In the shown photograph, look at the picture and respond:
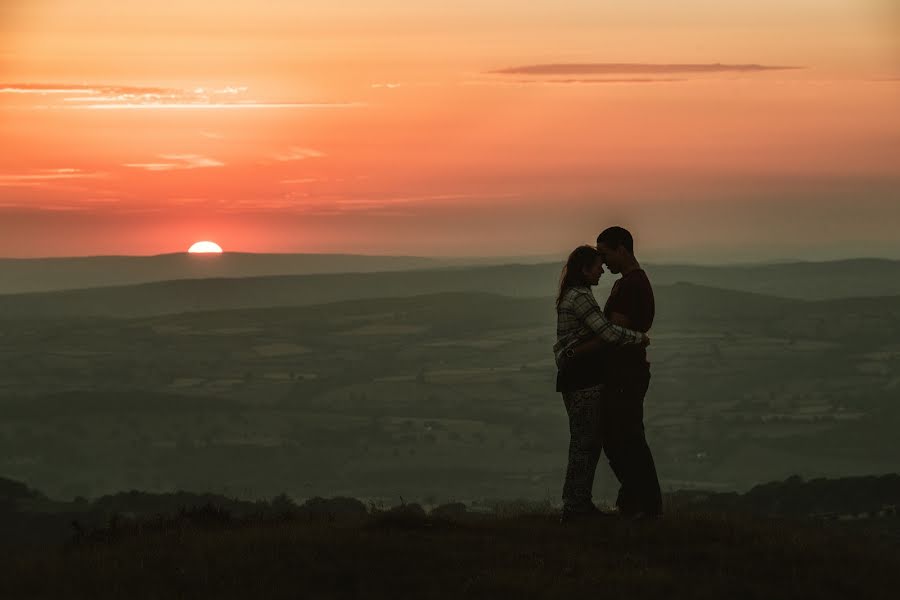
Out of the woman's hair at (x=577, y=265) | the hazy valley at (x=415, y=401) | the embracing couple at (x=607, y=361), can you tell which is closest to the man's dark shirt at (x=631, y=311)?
the embracing couple at (x=607, y=361)

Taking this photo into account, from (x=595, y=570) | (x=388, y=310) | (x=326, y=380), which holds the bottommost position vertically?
(x=595, y=570)

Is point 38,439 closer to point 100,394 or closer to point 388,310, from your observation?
point 100,394

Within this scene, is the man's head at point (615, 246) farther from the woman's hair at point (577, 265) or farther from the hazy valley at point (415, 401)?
the hazy valley at point (415, 401)

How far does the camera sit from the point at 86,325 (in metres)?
187

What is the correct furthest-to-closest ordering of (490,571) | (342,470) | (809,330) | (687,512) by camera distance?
(809,330) → (342,470) → (687,512) → (490,571)

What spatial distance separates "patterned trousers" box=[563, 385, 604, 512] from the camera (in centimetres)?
1541

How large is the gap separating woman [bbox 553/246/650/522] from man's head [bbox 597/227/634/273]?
12 cm

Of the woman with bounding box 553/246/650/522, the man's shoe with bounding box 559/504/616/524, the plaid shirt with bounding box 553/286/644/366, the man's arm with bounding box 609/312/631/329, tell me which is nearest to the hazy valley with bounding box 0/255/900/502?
the man's shoe with bounding box 559/504/616/524

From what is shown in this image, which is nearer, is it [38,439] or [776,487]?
[776,487]

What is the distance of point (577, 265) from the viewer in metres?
15.1

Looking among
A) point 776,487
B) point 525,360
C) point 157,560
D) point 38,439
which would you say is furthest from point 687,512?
point 525,360

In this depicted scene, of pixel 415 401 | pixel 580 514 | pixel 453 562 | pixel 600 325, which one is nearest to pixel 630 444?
pixel 580 514

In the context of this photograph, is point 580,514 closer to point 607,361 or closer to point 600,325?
point 607,361

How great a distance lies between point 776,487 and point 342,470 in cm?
4098
